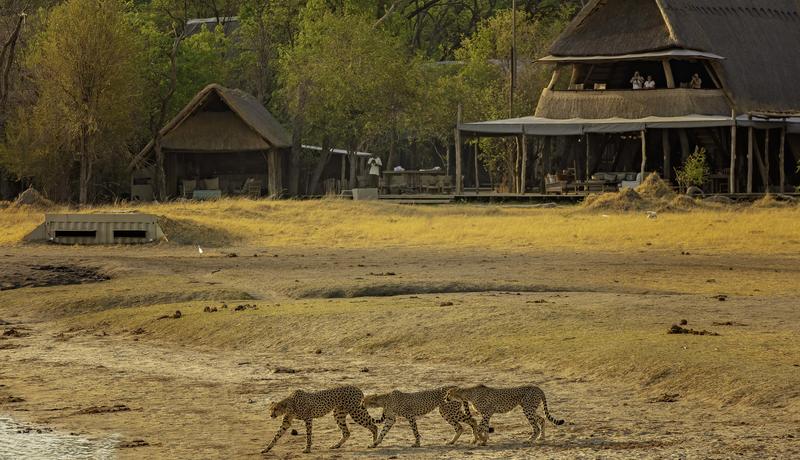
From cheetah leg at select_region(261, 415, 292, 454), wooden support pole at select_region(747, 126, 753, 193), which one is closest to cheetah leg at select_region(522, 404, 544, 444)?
cheetah leg at select_region(261, 415, 292, 454)

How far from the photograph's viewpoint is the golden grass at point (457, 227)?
3744 cm

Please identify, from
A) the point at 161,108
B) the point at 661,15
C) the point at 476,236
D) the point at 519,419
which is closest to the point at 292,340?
the point at 519,419

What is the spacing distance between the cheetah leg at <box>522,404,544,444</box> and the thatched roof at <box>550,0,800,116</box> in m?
44.0

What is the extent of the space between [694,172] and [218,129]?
2103cm

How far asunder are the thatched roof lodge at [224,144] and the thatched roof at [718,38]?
13061 millimetres

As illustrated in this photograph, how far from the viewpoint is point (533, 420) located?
49.4ft

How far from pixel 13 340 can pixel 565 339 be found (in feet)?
29.6

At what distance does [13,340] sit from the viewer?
2380 cm


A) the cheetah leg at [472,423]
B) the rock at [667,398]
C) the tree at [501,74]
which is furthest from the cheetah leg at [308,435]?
the tree at [501,74]

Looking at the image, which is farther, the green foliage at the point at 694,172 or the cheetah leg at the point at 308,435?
the green foliage at the point at 694,172

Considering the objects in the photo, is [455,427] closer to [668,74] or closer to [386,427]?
[386,427]

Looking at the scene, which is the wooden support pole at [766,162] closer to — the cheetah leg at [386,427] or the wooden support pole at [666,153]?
the wooden support pole at [666,153]

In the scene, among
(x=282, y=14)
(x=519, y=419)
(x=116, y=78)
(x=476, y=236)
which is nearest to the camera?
(x=519, y=419)

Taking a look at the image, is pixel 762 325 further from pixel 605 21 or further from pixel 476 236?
pixel 605 21
